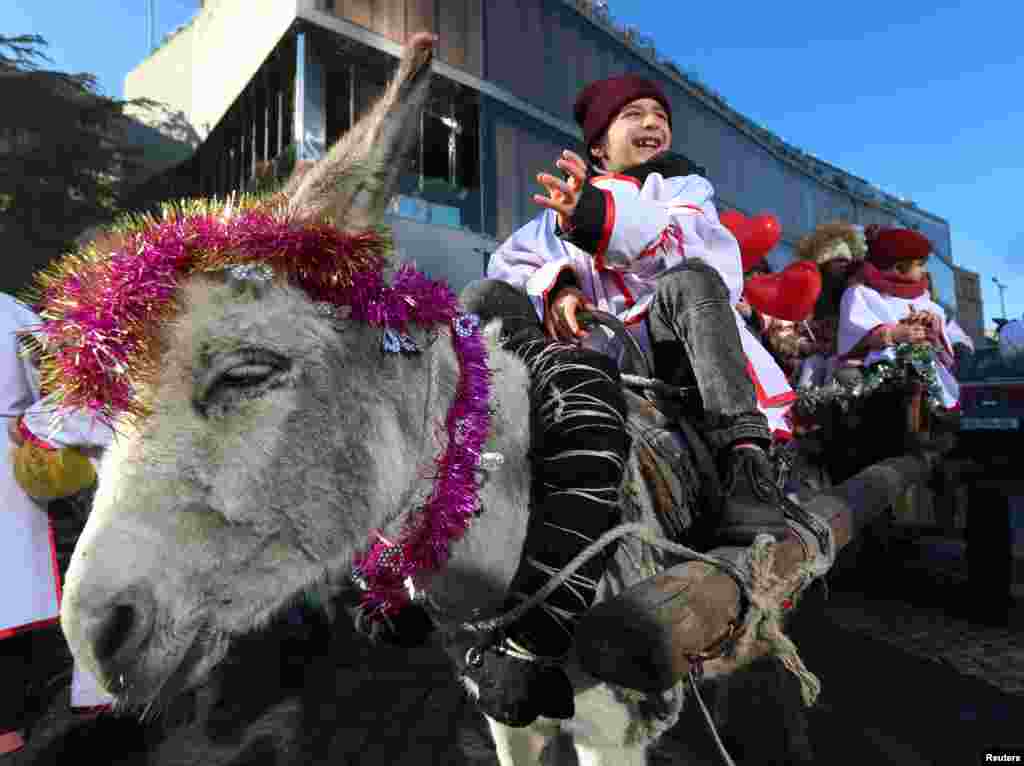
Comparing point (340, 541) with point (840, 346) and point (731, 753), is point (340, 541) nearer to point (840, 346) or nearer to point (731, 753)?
point (731, 753)

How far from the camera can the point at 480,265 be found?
14547 mm

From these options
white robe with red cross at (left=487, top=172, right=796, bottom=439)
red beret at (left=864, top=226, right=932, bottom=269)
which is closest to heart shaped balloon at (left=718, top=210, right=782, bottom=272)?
white robe with red cross at (left=487, top=172, right=796, bottom=439)

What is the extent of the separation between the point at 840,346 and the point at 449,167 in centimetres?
1152

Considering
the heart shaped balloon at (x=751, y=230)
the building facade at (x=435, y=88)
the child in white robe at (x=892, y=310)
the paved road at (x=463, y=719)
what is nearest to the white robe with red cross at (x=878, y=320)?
the child in white robe at (x=892, y=310)

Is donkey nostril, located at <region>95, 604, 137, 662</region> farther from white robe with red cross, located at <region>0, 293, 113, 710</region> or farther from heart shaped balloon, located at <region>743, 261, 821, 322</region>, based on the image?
heart shaped balloon, located at <region>743, 261, 821, 322</region>

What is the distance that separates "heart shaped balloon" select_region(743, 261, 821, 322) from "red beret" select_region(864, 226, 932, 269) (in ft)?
2.94

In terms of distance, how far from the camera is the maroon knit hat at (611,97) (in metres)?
2.75

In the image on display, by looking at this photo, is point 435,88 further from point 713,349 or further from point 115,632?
point 115,632

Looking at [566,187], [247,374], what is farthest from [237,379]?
[566,187]

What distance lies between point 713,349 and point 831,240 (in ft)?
15.3

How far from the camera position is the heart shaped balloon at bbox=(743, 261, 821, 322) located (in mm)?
4066

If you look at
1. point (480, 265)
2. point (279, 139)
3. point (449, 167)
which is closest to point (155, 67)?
point (279, 139)

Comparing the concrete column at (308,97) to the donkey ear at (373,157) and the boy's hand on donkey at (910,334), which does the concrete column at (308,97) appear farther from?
the donkey ear at (373,157)

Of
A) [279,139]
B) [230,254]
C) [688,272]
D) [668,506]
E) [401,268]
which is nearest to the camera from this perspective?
[230,254]
